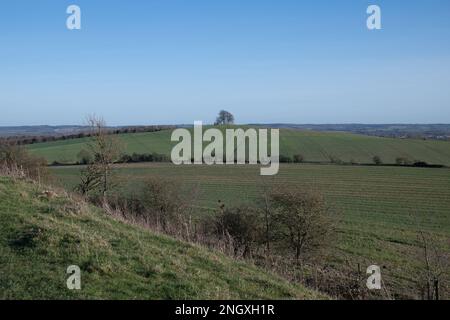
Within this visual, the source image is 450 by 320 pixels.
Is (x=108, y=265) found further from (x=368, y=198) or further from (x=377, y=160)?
(x=377, y=160)

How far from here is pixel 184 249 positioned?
417 inches

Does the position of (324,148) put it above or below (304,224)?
above

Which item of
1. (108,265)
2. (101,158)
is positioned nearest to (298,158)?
(101,158)

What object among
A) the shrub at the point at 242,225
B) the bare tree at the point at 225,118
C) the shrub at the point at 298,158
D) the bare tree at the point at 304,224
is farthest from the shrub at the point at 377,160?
the shrub at the point at 242,225

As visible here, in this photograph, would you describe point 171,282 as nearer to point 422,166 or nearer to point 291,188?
point 291,188

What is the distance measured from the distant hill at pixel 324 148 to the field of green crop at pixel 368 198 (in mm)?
6939

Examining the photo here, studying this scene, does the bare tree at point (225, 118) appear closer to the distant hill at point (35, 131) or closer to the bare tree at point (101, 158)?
the distant hill at point (35, 131)

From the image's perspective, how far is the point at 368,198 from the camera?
51688mm

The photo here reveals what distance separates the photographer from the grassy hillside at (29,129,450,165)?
262ft

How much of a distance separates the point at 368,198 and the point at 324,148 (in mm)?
38505

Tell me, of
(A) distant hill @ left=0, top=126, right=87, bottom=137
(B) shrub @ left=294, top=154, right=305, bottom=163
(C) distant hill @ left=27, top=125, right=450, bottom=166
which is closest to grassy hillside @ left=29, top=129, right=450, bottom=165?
(C) distant hill @ left=27, top=125, right=450, bottom=166

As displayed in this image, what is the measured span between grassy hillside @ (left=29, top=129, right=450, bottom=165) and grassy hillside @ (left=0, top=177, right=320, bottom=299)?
6696 cm
